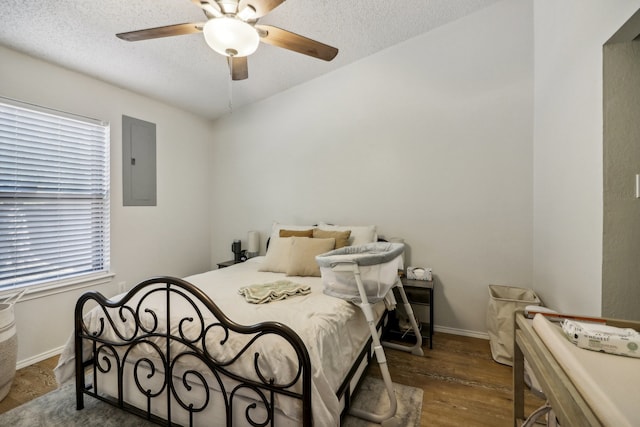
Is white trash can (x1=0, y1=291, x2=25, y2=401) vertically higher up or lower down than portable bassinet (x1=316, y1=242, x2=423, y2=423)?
lower down

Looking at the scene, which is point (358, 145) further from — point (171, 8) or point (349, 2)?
point (171, 8)

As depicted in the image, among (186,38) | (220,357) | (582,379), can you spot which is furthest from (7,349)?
(582,379)

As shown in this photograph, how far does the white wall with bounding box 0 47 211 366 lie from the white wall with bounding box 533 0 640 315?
3.81 m

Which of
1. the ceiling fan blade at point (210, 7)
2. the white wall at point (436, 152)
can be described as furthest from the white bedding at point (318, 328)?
the ceiling fan blade at point (210, 7)

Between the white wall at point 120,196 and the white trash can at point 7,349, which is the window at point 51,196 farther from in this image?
the white trash can at point 7,349

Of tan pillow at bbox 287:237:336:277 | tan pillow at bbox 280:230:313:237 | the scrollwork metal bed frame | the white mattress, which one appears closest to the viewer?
the white mattress

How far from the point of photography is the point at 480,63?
2.69 m

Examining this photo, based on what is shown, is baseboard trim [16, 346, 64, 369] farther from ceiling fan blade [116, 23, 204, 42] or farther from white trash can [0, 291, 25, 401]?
ceiling fan blade [116, 23, 204, 42]

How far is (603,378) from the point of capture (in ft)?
2.51

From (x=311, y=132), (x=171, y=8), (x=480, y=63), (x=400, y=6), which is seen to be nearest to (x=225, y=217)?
(x=311, y=132)

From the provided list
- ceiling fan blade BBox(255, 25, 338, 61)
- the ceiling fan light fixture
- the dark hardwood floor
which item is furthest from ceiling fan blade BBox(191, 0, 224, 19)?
the dark hardwood floor

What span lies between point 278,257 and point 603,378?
7.45ft

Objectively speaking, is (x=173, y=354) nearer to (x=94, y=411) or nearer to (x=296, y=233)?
(x=94, y=411)

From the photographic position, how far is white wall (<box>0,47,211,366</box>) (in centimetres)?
228
